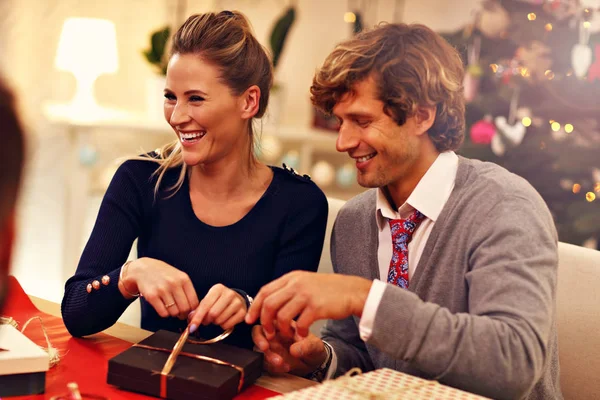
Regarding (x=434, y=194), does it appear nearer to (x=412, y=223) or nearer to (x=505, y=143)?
(x=412, y=223)

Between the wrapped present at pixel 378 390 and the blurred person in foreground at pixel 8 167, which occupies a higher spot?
the blurred person in foreground at pixel 8 167

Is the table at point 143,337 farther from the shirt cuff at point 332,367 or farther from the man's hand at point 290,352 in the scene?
the shirt cuff at point 332,367

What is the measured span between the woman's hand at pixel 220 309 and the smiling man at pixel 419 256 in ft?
0.18

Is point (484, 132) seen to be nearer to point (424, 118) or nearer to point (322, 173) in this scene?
point (322, 173)

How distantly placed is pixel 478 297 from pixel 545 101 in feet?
7.32

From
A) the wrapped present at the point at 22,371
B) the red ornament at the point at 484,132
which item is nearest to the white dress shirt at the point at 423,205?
the wrapped present at the point at 22,371

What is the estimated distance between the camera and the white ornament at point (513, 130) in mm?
3197

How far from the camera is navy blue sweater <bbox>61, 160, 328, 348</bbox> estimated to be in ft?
5.03

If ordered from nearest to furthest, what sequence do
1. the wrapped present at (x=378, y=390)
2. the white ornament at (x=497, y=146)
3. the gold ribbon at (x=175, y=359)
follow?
the wrapped present at (x=378, y=390) → the gold ribbon at (x=175, y=359) → the white ornament at (x=497, y=146)

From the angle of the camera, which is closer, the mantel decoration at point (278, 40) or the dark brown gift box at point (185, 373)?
the dark brown gift box at point (185, 373)

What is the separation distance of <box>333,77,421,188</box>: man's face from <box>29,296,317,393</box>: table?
1.31 ft

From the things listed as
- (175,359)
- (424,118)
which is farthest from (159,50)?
(175,359)

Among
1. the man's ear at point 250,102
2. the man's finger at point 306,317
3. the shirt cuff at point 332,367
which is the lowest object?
the shirt cuff at point 332,367

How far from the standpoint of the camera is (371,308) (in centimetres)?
106
